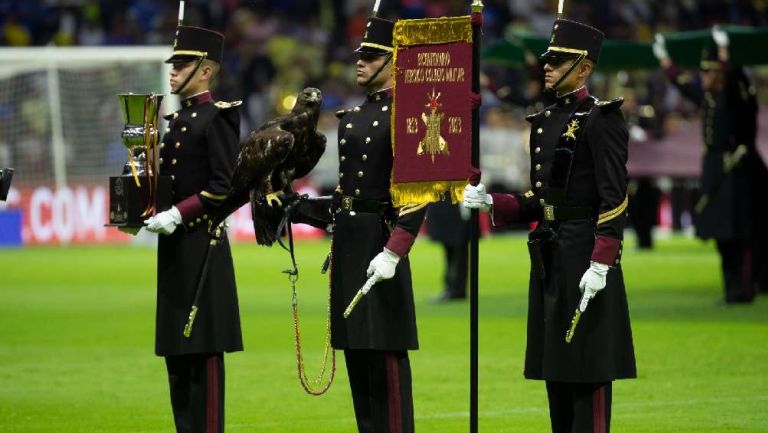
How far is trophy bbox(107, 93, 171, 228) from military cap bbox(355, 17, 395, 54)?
108cm

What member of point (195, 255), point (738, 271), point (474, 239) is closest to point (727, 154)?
point (738, 271)

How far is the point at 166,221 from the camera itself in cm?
827

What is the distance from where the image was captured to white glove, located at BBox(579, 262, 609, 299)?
24.4ft

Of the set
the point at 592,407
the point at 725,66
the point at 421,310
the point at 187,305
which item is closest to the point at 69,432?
the point at 187,305

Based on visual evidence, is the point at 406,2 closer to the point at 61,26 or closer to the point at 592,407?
the point at 61,26

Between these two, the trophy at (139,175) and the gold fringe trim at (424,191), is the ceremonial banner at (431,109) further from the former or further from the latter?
the trophy at (139,175)

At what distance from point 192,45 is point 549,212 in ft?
6.82

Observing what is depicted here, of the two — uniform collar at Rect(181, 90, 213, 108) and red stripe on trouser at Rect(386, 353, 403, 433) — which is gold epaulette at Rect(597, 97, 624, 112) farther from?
uniform collar at Rect(181, 90, 213, 108)

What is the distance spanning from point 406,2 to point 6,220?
10.1m

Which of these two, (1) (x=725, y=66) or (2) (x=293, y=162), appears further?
(1) (x=725, y=66)

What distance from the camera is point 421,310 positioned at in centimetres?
1669

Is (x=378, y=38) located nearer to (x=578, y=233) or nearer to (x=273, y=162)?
(x=273, y=162)

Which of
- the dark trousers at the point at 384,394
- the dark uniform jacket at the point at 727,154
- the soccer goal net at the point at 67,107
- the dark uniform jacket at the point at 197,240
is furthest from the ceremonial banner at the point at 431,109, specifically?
the soccer goal net at the point at 67,107

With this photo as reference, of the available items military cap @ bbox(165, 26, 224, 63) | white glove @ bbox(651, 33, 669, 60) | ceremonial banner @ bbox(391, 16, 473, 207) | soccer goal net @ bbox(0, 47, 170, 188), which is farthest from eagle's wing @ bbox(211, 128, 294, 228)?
soccer goal net @ bbox(0, 47, 170, 188)
